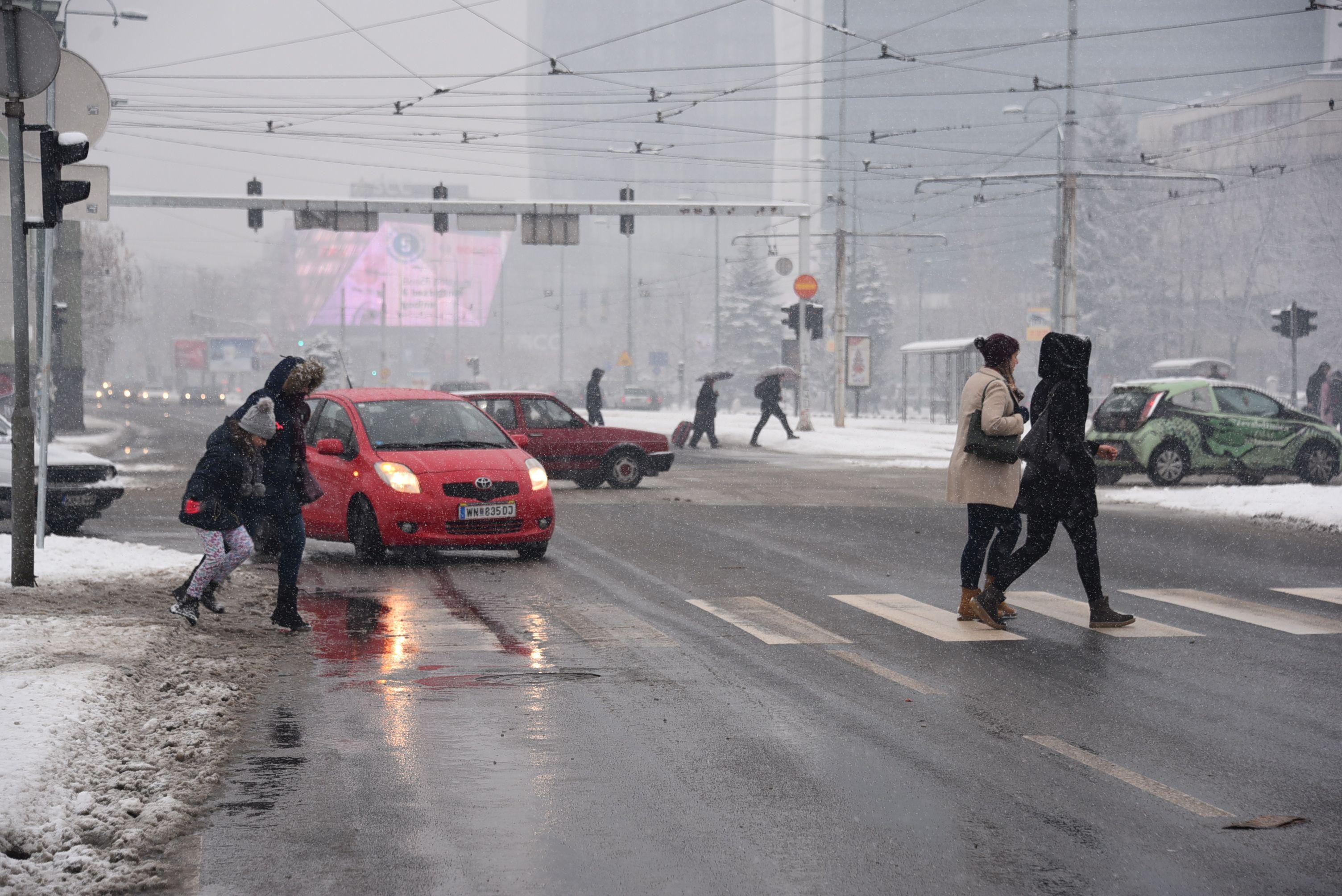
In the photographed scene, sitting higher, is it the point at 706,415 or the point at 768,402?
the point at 768,402

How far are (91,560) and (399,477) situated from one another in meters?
2.50

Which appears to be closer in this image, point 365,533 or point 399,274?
point 365,533

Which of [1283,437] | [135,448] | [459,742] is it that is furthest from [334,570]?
[135,448]

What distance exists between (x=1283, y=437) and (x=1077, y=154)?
57193 mm

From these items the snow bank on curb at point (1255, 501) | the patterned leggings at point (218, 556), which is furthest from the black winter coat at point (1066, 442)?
the snow bank on curb at point (1255, 501)

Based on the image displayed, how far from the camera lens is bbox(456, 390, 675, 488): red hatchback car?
2159cm

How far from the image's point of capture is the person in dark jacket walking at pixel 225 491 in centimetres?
915

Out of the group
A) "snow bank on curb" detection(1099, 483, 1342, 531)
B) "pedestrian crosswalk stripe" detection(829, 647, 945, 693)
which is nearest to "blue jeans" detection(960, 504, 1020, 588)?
"pedestrian crosswalk stripe" detection(829, 647, 945, 693)

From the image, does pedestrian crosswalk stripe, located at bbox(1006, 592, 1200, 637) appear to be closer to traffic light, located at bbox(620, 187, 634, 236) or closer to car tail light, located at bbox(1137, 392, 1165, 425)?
car tail light, located at bbox(1137, 392, 1165, 425)

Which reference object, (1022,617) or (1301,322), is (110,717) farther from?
(1301,322)

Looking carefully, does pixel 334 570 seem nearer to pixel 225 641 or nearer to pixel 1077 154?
pixel 225 641

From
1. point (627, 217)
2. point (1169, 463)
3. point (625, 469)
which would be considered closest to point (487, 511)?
point (625, 469)

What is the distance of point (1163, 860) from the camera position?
15.5ft

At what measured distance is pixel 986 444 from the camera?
30.9 ft
